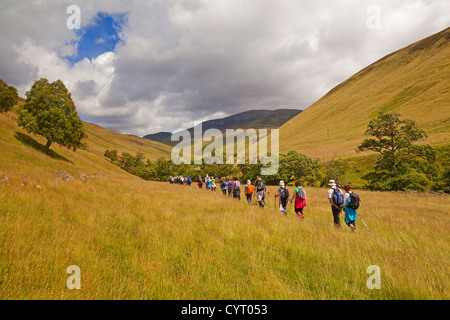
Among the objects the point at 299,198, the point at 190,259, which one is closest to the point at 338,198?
the point at 299,198

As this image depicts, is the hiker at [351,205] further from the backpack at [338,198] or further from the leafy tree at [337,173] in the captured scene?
the leafy tree at [337,173]

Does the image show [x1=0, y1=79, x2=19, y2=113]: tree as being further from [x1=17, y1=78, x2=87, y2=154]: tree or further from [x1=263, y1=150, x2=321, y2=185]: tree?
[x1=263, y1=150, x2=321, y2=185]: tree

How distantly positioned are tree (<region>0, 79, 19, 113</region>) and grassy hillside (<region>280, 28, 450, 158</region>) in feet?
302

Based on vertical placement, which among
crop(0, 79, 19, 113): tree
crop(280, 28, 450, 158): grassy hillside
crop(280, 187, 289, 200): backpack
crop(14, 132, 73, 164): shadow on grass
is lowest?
crop(280, 187, 289, 200): backpack

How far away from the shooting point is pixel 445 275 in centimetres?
353

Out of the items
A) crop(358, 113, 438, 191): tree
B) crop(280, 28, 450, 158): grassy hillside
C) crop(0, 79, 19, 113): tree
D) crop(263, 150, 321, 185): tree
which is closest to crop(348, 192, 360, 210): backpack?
crop(358, 113, 438, 191): tree

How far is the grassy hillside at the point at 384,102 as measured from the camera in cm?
9181

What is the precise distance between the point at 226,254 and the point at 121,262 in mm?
2033

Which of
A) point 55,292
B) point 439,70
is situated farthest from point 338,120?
point 55,292

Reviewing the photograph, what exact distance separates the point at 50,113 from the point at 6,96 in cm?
2834

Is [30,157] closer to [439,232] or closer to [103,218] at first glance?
[103,218]

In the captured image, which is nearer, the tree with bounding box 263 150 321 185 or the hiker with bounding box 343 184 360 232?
the hiker with bounding box 343 184 360 232

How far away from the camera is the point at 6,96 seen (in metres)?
44.1

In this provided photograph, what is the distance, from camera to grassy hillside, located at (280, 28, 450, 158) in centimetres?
9181
